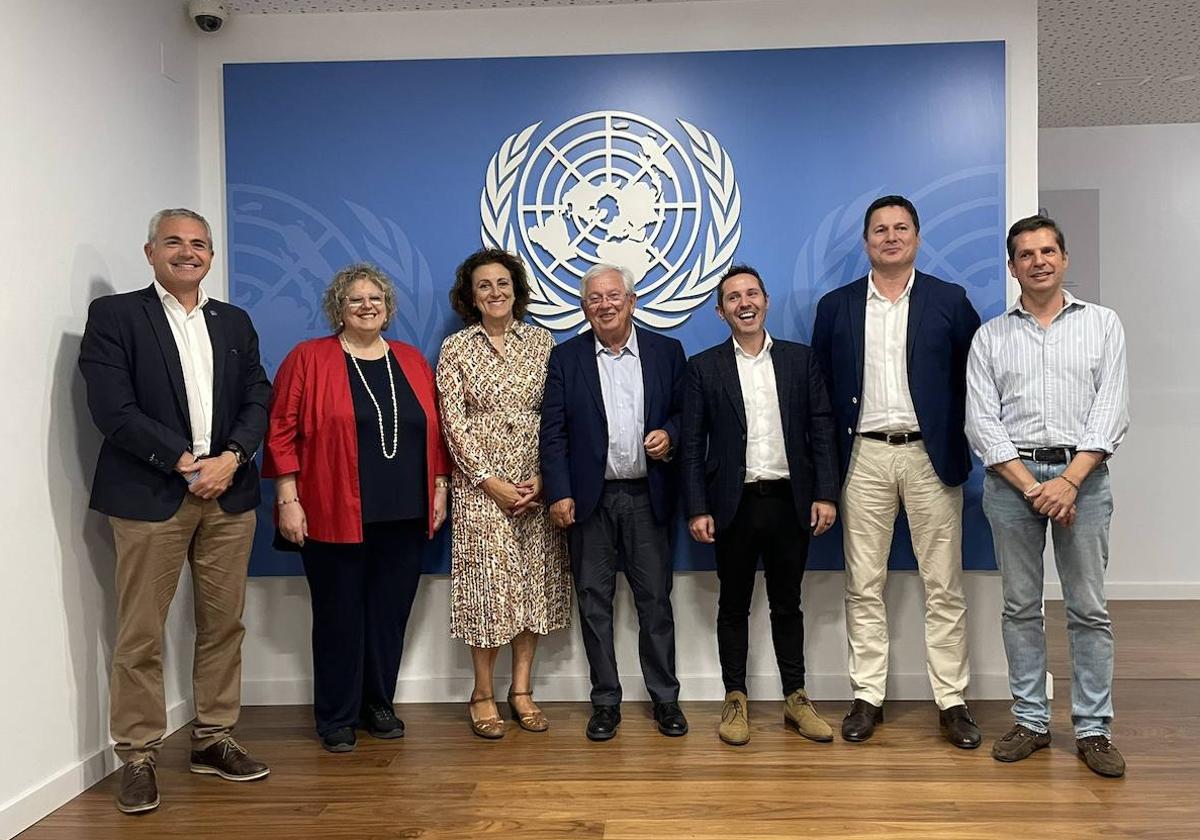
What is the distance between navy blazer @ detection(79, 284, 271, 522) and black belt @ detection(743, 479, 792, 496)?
5.45 ft

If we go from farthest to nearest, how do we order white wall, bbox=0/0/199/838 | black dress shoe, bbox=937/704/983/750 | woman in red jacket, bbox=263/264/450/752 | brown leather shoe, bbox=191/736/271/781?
woman in red jacket, bbox=263/264/450/752 → black dress shoe, bbox=937/704/983/750 → brown leather shoe, bbox=191/736/271/781 → white wall, bbox=0/0/199/838

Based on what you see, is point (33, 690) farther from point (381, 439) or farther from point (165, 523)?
point (381, 439)

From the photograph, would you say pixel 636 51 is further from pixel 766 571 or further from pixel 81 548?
pixel 81 548

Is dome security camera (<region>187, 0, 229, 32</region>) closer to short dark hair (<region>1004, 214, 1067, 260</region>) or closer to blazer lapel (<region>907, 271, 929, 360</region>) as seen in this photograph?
blazer lapel (<region>907, 271, 929, 360</region>)

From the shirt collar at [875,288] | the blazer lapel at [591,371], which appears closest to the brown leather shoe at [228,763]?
the blazer lapel at [591,371]

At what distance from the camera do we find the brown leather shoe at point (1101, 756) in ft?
9.73

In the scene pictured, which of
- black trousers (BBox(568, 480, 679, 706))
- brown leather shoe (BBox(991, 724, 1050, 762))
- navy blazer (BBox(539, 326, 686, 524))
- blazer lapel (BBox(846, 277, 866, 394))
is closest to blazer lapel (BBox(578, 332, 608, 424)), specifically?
navy blazer (BBox(539, 326, 686, 524))

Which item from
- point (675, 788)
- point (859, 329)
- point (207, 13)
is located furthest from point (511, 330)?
point (207, 13)

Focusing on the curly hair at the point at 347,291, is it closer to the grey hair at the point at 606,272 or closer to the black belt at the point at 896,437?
the grey hair at the point at 606,272

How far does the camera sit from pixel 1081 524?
3051mm

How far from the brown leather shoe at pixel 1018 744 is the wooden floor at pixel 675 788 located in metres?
0.03

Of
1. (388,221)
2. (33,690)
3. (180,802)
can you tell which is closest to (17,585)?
(33,690)

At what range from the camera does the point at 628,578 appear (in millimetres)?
3566

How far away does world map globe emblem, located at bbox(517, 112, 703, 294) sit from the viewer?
3.94 meters
